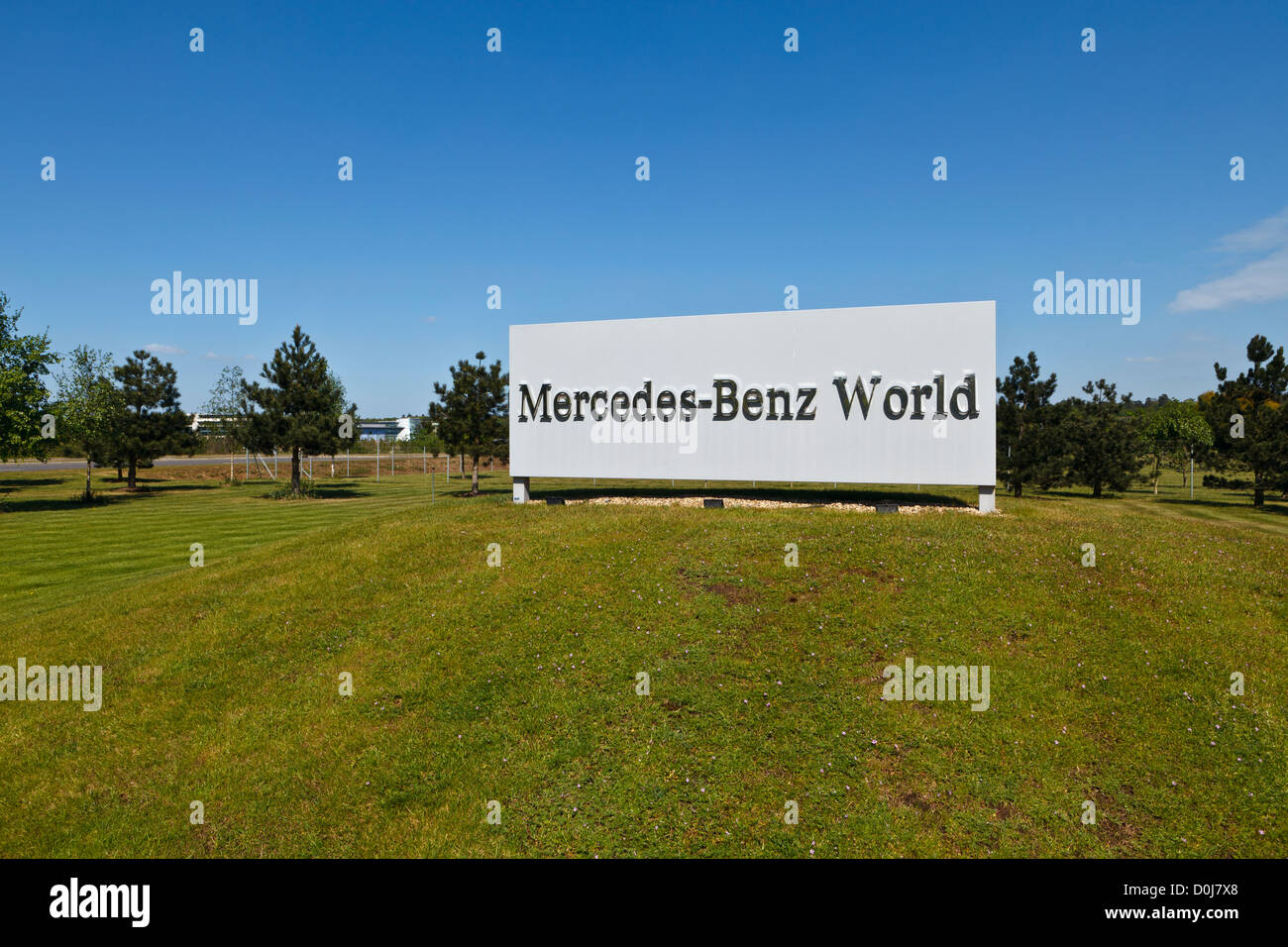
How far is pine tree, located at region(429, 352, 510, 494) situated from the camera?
39.8m

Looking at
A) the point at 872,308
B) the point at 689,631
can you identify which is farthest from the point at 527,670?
the point at 872,308

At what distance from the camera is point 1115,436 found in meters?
39.2

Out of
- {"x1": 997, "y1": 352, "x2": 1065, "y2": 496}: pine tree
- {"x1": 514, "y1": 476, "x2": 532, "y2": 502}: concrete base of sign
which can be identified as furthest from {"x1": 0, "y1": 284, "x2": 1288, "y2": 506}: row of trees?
{"x1": 514, "y1": 476, "x2": 532, "y2": 502}: concrete base of sign

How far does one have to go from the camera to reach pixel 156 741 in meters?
9.61

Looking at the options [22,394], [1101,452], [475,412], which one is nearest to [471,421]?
[475,412]

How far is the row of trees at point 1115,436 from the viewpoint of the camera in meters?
33.8

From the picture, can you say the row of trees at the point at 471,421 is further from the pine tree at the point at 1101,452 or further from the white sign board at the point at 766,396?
the white sign board at the point at 766,396

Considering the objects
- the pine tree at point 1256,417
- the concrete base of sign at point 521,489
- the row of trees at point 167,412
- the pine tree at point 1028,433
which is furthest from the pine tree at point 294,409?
the pine tree at point 1256,417

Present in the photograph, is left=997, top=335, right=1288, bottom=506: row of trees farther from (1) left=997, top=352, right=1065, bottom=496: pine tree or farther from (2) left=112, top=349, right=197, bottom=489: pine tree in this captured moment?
(2) left=112, top=349, right=197, bottom=489: pine tree

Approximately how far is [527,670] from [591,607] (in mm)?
2192

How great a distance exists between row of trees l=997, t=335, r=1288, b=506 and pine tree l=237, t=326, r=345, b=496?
159ft

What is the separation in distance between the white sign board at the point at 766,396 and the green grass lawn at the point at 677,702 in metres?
4.39

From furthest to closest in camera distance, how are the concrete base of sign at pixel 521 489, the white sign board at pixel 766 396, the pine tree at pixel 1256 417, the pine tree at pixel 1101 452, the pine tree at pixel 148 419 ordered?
the pine tree at pixel 148 419 → the pine tree at pixel 1101 452 → the pine tree at pixel 1256 417 → the concrete base of sign at pixel 521 489 → the white sign board at pixel 766 396
